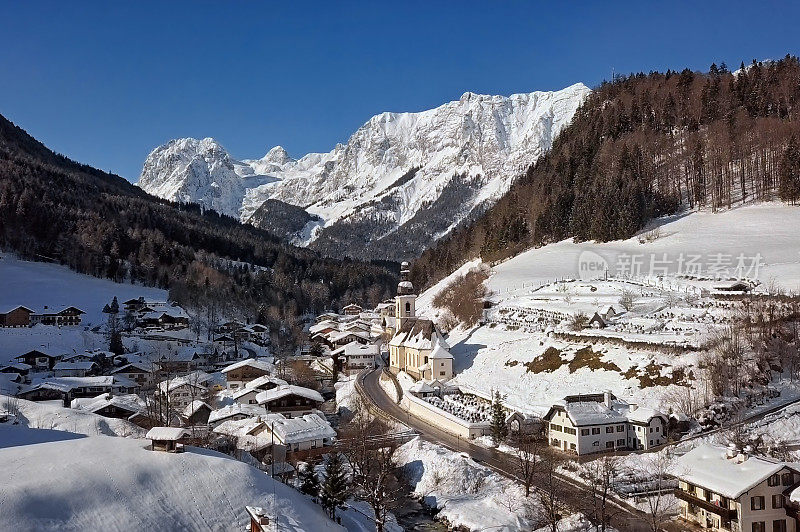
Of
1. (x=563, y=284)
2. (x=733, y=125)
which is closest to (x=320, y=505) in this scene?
(x=563, y=284)

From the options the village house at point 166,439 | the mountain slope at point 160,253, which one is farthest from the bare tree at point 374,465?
the mountain slope at point 160,253

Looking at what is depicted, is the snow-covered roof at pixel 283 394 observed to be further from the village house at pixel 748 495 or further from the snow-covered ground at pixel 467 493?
the village house at pixel 748 495

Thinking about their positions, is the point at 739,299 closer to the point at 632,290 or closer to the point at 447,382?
the point at 632,290

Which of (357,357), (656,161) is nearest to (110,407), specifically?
(357,357)

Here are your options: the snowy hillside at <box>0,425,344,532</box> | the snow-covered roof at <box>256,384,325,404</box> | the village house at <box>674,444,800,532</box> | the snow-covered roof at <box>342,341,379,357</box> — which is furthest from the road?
the snow-covered roof at <box>342,341,379,357</box>

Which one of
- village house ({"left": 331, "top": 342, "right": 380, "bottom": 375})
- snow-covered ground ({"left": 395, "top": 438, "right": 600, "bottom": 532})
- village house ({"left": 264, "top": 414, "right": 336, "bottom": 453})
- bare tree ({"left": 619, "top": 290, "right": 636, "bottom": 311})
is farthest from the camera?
village house ({"left": 331, "top": 342, "right": 380, "bottom": 375})

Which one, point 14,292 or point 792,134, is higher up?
point 792,134

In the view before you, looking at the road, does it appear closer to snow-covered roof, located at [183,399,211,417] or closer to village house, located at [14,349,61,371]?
snow-covered roof, located at [183,399,211,417]
